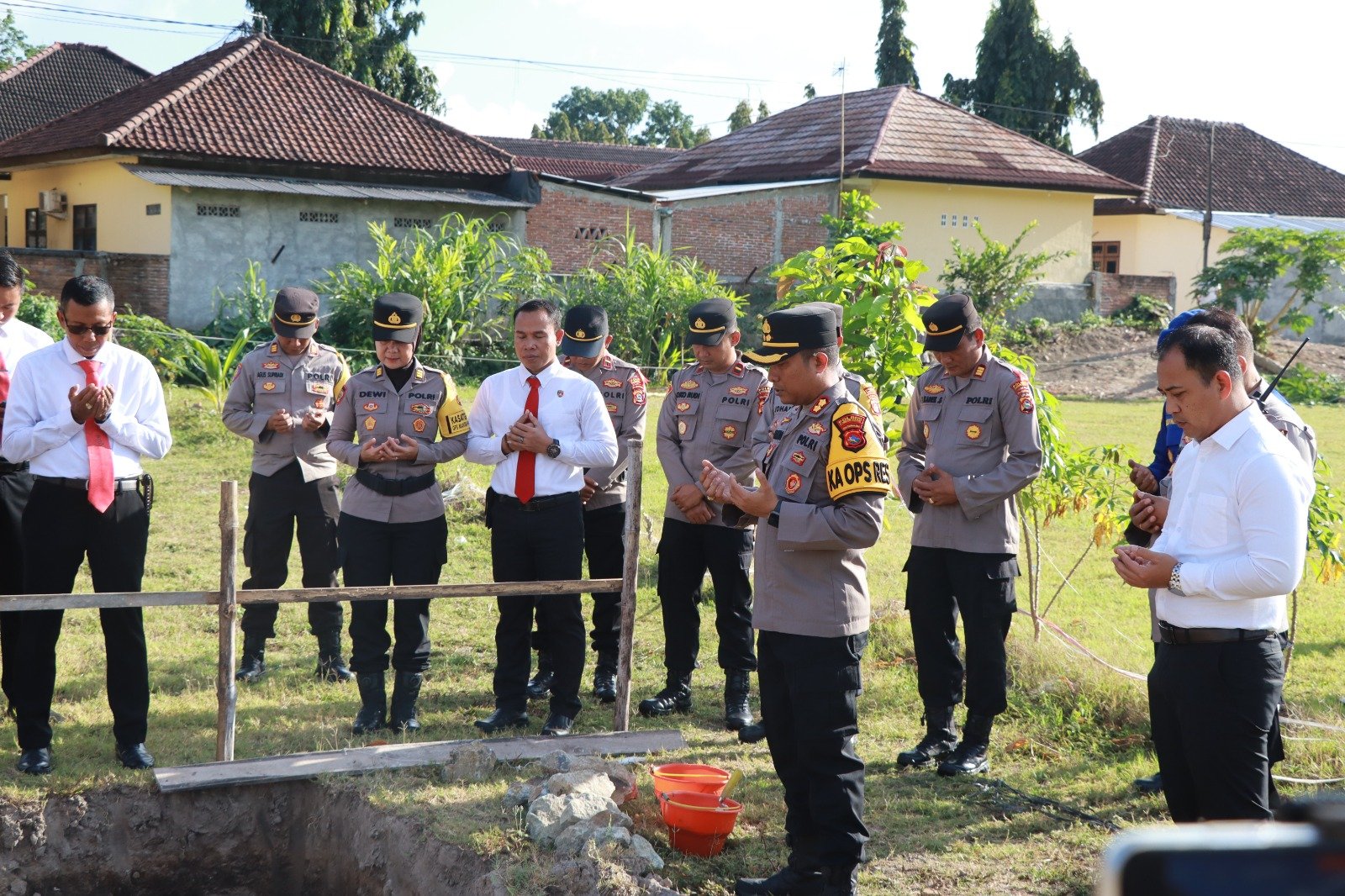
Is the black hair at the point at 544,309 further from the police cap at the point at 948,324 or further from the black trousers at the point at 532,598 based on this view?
the police cap at the point at 948,324

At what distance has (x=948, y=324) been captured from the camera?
17.3 ft

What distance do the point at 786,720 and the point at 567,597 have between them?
5.90 feet

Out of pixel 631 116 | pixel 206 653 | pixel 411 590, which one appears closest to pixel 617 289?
pixel 206 653

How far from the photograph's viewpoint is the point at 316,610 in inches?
259

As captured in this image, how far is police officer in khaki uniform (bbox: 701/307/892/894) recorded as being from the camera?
12.9ft

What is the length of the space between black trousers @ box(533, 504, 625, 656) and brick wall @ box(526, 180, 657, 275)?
18327 millimetres

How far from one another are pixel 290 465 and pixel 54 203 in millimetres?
19723

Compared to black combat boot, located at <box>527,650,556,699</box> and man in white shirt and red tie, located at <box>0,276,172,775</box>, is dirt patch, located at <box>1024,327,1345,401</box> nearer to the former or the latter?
black combat boot, located at <box>527,650,556,699</box>

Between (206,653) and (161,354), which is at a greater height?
(161,354)

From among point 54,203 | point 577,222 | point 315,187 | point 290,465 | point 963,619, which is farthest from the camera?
point 577,222

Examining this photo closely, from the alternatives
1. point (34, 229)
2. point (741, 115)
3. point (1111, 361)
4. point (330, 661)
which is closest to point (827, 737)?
point (330, 661)

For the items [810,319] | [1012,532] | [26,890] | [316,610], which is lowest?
[26,890]

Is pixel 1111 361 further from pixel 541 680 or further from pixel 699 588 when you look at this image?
pixel 541 680

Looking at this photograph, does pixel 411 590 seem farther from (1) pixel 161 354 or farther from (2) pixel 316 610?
(1) pixel 161 354
